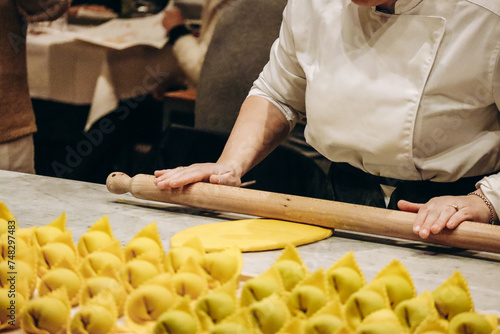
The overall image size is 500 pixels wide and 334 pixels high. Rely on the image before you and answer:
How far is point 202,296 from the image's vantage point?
0.96m

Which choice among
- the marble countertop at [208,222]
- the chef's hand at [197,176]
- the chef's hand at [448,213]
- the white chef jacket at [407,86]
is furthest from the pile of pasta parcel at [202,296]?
the white chef jacket at [407,86]

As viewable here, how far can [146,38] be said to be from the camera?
3578mm

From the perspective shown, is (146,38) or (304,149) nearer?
(304,149)

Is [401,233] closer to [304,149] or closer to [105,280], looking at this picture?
→ [105,280]

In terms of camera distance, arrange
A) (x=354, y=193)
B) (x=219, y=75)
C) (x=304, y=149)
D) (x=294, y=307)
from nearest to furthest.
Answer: (x=294, y=307) → (x=354, y=193) → (x=304, y=149) → (x=219, y=75)

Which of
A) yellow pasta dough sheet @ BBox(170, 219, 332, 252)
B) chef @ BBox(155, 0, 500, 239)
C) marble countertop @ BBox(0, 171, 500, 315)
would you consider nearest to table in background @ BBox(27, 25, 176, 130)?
marble countertop @ BBox(0, 171, 500, 315)

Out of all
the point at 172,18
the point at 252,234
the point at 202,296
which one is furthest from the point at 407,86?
the point at 172,18

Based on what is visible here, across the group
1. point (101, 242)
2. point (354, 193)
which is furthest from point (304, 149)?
point (101, 242)

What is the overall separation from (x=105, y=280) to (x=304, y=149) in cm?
189

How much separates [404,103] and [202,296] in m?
0.83

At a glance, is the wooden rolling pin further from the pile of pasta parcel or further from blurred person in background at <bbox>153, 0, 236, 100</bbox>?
blurred person in background at <bbox>153, 0, 236, 100</bbox>

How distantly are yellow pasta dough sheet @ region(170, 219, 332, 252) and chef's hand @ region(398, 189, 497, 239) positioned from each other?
0.78 feet

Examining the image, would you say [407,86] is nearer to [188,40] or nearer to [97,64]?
[188,40]

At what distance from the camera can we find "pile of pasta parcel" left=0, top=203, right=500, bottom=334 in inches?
34.9
